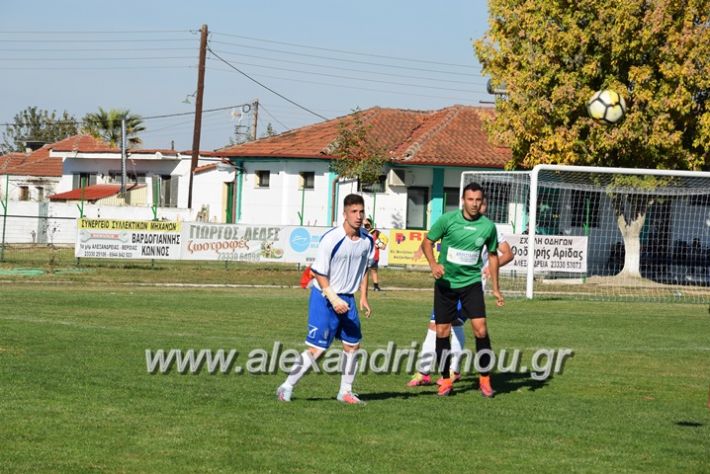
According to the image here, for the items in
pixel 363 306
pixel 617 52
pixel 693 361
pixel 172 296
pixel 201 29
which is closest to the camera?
pixel 363 306

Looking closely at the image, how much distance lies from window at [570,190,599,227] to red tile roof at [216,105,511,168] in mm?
14592

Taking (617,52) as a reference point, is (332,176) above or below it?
below

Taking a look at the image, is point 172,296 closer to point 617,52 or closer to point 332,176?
point 617,52

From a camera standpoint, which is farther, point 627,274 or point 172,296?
point 627,274

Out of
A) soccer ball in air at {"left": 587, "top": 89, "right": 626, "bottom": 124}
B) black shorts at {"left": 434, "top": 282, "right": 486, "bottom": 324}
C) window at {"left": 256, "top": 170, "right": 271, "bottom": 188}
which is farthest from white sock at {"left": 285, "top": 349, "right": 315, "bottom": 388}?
window at {"left": 256, "top": 170, "right": 271, "bottom": 188}

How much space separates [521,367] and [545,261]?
49.1 ft

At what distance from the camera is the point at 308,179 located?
48125 mm

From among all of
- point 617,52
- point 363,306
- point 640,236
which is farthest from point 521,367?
point 617,52

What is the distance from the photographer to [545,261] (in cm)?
2775

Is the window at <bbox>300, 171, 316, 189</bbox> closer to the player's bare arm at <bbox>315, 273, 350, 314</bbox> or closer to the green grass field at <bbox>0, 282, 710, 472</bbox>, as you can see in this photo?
the green grass field at <bbox>0, 282, 710, 472</bbox>

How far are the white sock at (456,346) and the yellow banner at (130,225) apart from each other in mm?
21486

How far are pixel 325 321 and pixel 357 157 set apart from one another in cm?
3362

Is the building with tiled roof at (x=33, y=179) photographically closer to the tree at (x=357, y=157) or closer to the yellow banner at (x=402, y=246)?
the tree at (x=357, y=157)

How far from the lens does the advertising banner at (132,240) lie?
32.0 meters
